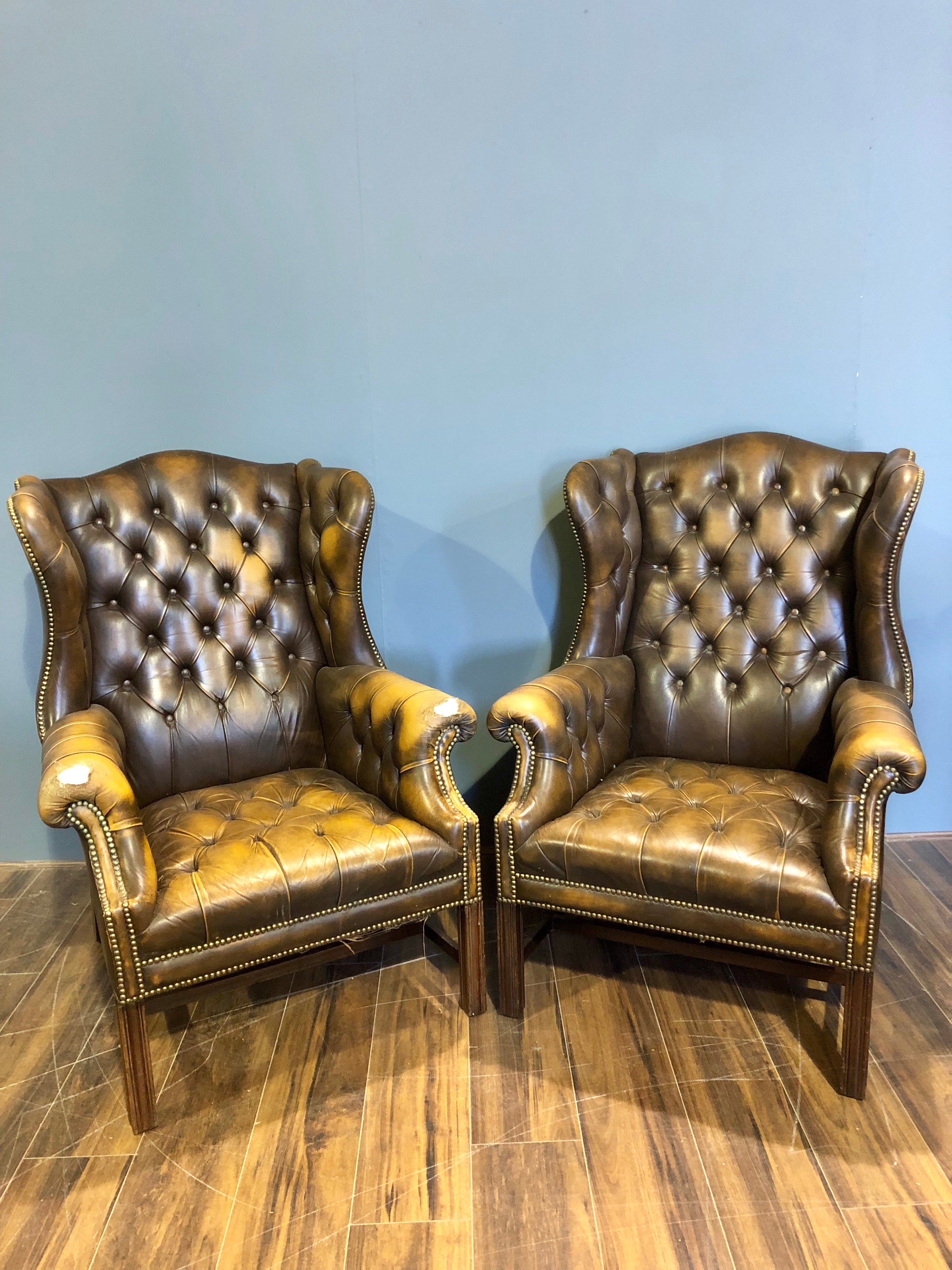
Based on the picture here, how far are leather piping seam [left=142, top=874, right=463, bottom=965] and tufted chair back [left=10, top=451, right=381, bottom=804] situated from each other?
A: 53 cm

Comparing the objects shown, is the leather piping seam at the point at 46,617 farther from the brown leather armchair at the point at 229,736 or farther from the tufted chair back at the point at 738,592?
the tufted chair back at the point at 738,592

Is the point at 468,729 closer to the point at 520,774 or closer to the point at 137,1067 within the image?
the point at 520,774

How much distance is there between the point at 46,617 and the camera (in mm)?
1828

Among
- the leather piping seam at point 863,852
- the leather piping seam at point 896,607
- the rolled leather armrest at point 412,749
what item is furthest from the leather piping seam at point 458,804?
the leather piping seam at point 896,607

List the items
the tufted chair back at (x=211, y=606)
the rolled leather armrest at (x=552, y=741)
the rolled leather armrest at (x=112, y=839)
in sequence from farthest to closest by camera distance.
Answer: the tufted chair back at (x=211, y=606)
the rolled leather armrest at (x=552, y=741)
the rolled leather armrest at (x=112, y=839)

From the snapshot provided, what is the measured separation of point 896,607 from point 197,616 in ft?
5.42

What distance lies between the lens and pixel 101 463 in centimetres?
237

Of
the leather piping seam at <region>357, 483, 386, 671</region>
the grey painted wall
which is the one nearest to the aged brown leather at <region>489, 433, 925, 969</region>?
the grey painted wall

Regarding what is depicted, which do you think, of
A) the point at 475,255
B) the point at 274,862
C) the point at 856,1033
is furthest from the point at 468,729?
the point at 475,255

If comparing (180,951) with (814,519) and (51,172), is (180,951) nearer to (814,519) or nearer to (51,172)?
(814,519)

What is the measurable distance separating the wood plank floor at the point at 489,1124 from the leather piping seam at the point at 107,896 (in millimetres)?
353

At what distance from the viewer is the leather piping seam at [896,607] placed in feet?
6.15

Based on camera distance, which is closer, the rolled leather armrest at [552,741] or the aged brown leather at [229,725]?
the aged brown leather at [229,725]

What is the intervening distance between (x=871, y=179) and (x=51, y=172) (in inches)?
82.9
